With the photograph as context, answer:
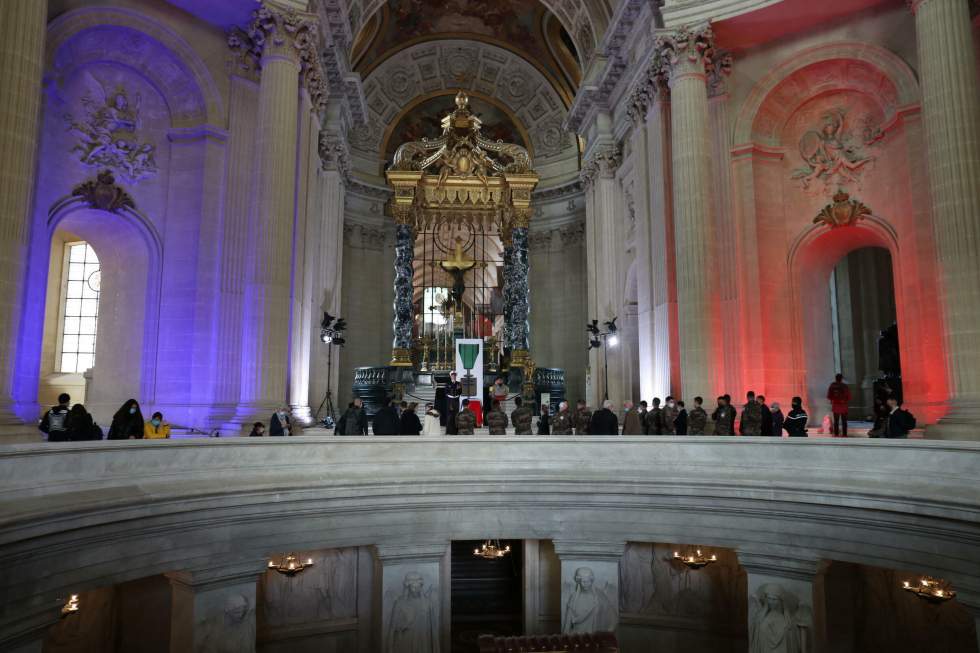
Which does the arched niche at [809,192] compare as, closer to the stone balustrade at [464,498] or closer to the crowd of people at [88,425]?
the stone balustrade at [464,498]

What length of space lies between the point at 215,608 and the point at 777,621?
22.2 ft

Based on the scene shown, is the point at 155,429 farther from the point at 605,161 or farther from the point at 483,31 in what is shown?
the point at 483,31

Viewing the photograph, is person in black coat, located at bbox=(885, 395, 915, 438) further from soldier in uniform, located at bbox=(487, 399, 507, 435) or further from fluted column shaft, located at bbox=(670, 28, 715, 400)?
soldier in uniform, located at bbox=(487, 399, 507, 435)

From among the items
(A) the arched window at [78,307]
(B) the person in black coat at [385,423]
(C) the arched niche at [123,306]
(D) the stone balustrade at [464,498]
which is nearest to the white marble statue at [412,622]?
(D) the stone balustrade at [464,498]

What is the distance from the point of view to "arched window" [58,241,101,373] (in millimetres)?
16109

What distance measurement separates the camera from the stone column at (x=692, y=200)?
1417cm

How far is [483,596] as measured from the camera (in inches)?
509

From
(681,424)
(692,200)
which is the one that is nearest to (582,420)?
(681,424)

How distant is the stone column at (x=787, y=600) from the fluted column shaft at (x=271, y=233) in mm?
8732

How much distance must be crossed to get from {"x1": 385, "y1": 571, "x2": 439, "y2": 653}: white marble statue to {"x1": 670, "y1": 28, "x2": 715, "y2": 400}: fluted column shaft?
23.4 feet

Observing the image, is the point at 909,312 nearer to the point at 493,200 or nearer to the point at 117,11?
the point at 493,200

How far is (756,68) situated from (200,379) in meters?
13.3

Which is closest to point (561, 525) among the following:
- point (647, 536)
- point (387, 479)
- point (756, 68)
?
point (647, 536)

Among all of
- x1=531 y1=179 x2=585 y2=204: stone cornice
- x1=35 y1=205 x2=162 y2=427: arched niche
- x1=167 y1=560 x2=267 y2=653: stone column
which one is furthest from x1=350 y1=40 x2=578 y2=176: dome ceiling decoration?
x1=167 y1=560 x2=267 y2=653: stone column
